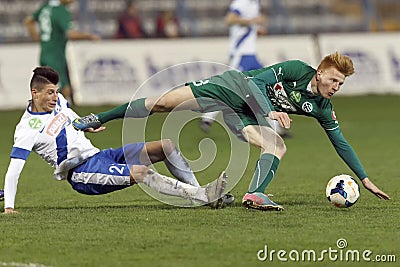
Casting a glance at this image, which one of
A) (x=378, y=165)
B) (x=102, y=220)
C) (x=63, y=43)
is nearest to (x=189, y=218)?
(x=102, y=220)

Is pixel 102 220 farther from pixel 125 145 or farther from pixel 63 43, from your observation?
pixel 63 43

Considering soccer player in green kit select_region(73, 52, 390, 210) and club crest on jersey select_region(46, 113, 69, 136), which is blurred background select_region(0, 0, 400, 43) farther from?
club crest on jersey select_region(46, 113, 69, 136)

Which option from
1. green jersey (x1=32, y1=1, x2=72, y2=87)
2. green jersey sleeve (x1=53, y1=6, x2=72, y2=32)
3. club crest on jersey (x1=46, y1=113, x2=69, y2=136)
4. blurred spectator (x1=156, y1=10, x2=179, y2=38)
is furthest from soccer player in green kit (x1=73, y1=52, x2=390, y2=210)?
blurred spectator (x1=156, y1=10, x2=179, y2=38)

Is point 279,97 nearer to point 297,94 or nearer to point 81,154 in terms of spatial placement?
point 297,94

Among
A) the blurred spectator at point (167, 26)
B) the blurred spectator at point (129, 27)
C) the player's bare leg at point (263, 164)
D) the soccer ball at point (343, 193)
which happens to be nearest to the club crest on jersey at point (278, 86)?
the player's bare leg at point (263, 164)

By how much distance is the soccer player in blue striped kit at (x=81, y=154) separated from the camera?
8406mm

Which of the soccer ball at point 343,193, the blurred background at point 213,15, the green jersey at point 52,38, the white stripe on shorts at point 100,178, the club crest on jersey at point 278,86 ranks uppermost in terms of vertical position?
the blurred background at point 213,15

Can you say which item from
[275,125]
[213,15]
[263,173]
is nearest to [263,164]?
[263,173]

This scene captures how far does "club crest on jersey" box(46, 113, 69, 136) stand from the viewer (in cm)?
847

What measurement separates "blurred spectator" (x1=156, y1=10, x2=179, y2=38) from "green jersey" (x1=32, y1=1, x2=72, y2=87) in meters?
6.38

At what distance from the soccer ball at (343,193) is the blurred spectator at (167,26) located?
48.9 feet

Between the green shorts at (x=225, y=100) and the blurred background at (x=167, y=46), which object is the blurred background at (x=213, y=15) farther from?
the green shorts at (x=225, y=100)

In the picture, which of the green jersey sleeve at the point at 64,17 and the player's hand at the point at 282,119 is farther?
the green jersey sleeve at the point at 64,17

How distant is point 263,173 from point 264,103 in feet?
2.04
